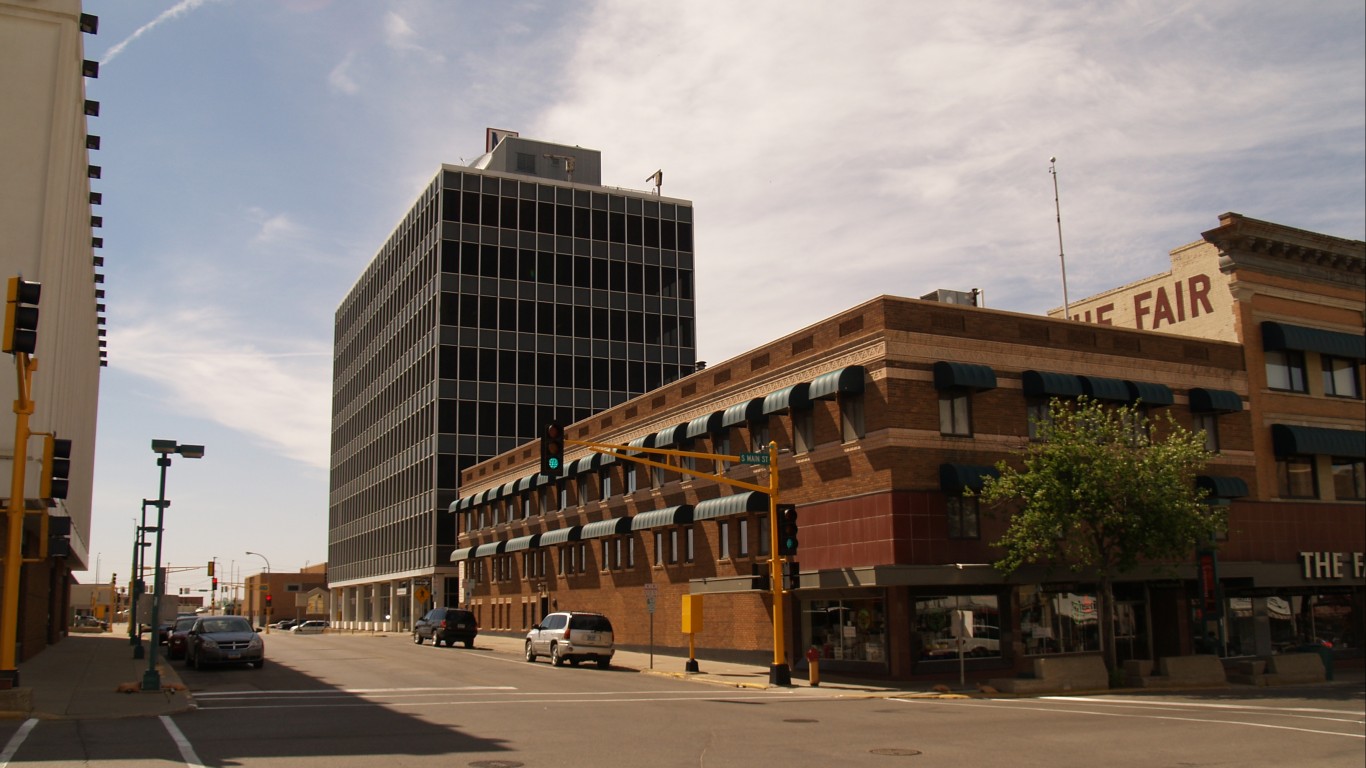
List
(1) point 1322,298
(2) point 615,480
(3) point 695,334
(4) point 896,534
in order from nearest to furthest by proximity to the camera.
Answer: (4) point 896,534, (1) point 1322,298, (2) point 615,480, (3) point 695,334

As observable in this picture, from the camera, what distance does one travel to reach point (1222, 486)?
36875 mm

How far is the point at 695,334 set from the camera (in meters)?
82.8

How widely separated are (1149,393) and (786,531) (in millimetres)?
14260

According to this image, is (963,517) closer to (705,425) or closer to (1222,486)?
(1222,486)

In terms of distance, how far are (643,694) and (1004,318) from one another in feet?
54.1

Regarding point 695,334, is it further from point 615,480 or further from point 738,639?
point 738,639

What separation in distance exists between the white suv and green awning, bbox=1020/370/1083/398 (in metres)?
15.8

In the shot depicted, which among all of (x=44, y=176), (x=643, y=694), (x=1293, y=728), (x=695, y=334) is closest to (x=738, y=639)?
(x=643, y=694)

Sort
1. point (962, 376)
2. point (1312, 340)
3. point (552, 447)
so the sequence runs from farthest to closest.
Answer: point (1312, 340) → point (962, 376) → point (552, 447)

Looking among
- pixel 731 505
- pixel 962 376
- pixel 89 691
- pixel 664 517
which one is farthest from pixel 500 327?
pixel 89 691

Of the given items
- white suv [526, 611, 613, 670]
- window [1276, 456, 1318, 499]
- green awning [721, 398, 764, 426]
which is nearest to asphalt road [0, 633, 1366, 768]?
white suv [526, 611, 613, 670]

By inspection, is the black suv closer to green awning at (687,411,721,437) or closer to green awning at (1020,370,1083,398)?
green awning at (687,411,721,437)

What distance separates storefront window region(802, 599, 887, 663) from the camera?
109ft

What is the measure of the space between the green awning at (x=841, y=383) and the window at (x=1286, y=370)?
57.5ft
